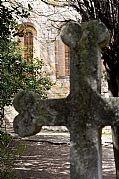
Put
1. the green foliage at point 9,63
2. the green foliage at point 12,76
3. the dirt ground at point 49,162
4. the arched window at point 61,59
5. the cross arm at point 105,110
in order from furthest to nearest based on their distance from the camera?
1. the arched window at point 61,59
2. the dirt ground at point 49,162
3. the green foliage at point 12,76
4. the green foliage at point 9,63
5. the cross arm at point 105,110

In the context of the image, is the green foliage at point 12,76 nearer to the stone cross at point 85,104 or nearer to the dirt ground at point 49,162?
the dirt ground at point 49,162

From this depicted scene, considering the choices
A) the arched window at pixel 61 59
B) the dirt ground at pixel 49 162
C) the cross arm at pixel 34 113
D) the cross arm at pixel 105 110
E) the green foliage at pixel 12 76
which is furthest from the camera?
the arched window at pixel 61 59

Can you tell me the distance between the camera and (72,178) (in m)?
3.39

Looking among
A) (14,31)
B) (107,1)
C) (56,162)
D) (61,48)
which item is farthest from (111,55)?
(61,48)

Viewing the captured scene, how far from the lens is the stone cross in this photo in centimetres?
327

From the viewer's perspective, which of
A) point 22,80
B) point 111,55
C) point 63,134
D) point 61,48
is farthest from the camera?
point 61,48

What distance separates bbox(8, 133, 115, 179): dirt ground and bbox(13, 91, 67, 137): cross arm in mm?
4850

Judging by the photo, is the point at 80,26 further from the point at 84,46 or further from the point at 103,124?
the point at 103,124

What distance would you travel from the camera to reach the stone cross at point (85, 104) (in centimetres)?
327

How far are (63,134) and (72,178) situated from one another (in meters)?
17.0

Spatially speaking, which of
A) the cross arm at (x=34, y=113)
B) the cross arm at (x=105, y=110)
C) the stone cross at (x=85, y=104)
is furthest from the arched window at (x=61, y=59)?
the cross arm at (x=105, y=110)

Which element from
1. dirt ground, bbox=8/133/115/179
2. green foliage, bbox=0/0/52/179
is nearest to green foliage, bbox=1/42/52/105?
green foliage, bbox=0/0/52/179

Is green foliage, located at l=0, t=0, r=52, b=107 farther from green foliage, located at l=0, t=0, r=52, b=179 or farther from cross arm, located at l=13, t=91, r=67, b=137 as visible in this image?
cross arm, located at l=13, t=91, r=67, b=137

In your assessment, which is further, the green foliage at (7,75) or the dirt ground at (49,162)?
the dirt ground at (49,162)
